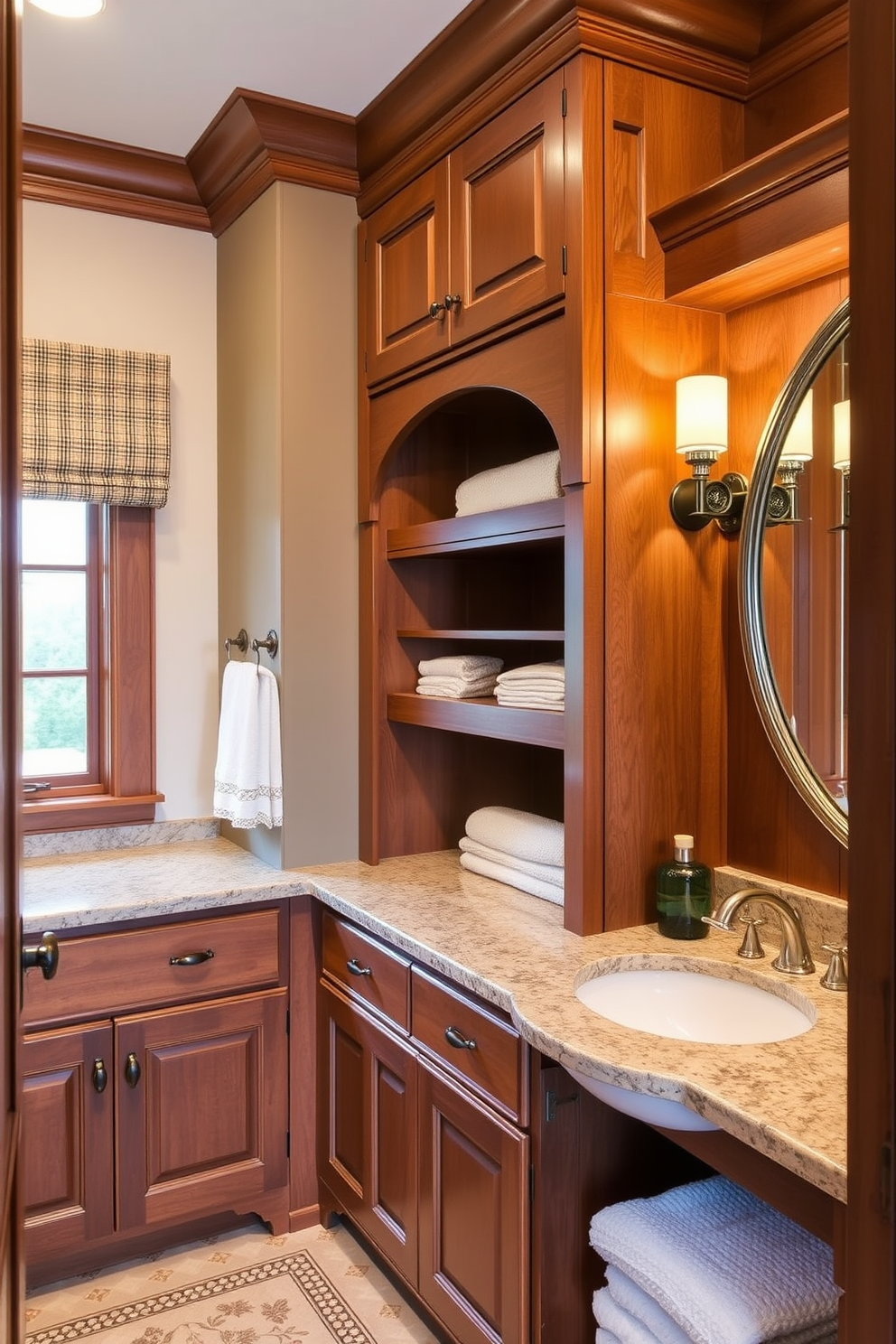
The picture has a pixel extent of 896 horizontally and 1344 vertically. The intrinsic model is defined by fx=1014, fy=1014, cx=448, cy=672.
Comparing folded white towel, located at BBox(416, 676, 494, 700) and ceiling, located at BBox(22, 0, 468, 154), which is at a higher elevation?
ceiling, located at BBox(22, 0, 468, 154)

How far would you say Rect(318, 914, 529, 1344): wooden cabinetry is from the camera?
5.56 ft

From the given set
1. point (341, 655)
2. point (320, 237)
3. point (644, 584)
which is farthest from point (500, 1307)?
point (320, 237)

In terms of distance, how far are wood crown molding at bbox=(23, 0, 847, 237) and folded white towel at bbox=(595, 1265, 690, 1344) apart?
206 centimetres

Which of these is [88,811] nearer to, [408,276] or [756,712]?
[408,276]

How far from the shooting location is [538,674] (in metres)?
2.08

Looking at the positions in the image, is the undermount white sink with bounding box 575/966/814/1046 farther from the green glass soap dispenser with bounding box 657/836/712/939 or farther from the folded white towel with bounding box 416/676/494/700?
the folded white towel with bounding box 416/676/494/700

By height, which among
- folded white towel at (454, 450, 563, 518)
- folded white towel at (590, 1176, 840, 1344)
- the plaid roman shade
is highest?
the plaid roman shade

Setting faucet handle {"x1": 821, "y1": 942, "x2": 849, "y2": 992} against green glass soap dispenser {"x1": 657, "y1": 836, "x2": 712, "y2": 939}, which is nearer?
faucet handle {"x1": 821, "y1": 942, "x2": 849, "y2": 992}

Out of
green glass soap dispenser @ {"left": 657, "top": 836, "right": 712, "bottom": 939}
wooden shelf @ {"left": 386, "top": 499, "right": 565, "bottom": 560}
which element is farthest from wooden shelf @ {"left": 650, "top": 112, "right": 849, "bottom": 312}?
green glass soap dispenser @ {"left": 657, "top": 836, "right": 712, "bottom": 939}

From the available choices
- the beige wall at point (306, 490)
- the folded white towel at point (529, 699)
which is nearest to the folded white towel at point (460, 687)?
the folded white towel at point (529, 699)

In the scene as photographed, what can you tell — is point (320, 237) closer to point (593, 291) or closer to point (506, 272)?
point (506, 272)

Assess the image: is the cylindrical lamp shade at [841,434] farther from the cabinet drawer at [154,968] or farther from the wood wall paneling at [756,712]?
the cabinet drawer at [154,968]

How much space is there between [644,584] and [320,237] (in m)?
1.32

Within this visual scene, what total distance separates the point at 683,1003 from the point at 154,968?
3.92 ft
